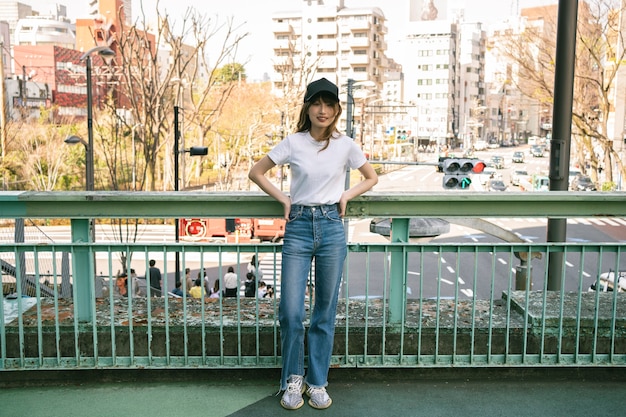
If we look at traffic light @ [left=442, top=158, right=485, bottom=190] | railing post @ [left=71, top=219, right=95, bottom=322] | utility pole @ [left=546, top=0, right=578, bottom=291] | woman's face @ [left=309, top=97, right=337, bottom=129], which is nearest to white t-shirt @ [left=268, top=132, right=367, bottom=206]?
woman's face @ [left=309, top=97, right=337, bottom=129]

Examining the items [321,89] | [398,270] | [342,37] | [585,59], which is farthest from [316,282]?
[342,37]

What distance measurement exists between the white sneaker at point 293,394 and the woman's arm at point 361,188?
1.01 meters

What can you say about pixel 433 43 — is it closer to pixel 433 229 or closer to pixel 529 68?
pixel 529 68

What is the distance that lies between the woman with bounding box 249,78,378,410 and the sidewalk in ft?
0.76

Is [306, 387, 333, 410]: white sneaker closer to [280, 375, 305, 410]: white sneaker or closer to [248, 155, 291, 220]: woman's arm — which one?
[280, 375, 305, 410]: white sneaker

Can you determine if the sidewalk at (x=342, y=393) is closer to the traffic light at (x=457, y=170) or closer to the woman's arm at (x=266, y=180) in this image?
the woman's arm at (x=266, y=180)

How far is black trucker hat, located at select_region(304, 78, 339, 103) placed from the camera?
3.88 metres

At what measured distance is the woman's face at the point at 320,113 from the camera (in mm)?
3885

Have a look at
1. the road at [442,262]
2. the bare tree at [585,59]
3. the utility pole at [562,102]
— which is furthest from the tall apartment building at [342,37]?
the utility pole at [562,102]

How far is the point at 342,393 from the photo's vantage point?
4.12 m

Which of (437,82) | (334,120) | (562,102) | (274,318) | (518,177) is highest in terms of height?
(437,82)

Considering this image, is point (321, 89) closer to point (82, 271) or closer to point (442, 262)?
point (82, 271)

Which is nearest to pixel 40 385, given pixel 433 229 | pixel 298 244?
pixel 298 244

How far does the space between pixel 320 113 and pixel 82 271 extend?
1.77 meters
